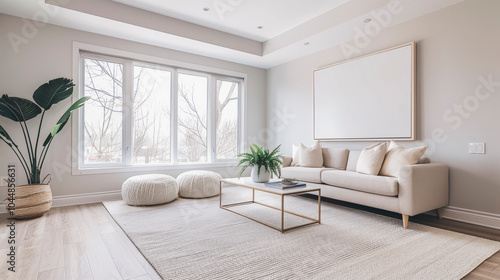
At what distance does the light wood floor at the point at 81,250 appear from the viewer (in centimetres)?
170

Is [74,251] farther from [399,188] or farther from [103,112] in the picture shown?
[399,188]

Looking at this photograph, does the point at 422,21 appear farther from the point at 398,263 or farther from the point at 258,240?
the point at 258,240

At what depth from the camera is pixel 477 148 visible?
282 cm

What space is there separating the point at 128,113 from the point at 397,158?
12.7 ft

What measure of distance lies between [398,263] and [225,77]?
4310 millimetres

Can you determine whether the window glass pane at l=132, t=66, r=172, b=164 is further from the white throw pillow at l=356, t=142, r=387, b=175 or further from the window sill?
the white throw pillow at l=356, t=142, r=387, b=175

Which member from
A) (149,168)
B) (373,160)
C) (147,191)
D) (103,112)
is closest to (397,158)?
(373,160)

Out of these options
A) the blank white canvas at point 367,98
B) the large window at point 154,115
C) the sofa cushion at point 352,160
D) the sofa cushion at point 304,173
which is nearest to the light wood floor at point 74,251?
the large window at point 154,115

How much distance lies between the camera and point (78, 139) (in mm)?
3729

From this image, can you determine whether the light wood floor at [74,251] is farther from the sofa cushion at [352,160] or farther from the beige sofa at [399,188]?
the sofa cushion at [352,160]

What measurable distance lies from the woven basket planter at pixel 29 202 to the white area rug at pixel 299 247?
86 centimetres

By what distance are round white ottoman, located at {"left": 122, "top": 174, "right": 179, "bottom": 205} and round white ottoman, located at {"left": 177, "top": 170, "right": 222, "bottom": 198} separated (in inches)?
12.1

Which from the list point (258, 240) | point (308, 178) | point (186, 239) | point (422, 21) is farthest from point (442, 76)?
point (186, 239)

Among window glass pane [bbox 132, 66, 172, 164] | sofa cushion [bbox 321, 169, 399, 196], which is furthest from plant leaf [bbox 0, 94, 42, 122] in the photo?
sofa cushion [bbox 321, 169, 399, 196]
